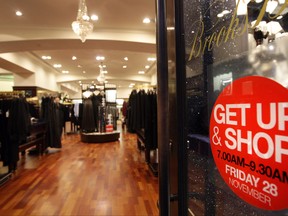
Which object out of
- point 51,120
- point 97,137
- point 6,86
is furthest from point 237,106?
point 6,86

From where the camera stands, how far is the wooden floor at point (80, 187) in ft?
10.1

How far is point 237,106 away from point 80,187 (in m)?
3.80

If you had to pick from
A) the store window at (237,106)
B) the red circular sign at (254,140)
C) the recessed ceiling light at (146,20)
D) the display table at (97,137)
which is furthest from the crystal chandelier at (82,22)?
the display table at (97,137)

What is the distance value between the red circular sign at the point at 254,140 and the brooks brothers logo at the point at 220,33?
5.4 inches

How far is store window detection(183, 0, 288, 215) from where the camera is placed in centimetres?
50

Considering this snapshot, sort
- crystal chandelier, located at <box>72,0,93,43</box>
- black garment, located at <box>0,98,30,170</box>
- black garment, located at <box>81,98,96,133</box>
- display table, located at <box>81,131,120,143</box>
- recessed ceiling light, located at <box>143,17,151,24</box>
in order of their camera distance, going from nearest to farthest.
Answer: crystal chandelier, located at <box>72,0,93,43</box> → black garment, located at <box>0,98,30,170</box> → recessed ceiling light, located at <box>143,17,151,24</box> → display table, located at <box>81,131,120,143</box> → black garment, located at <box>81,98,96,133</box>

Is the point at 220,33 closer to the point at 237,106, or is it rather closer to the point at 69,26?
the point at 237,106

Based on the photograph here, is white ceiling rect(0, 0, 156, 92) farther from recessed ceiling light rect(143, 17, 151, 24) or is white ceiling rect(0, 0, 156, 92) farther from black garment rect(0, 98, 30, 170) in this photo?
black garment rect(0, 98, 30, 170)

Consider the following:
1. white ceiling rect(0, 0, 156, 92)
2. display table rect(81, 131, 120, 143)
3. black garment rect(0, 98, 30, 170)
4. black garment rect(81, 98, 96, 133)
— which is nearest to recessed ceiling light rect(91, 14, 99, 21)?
white ceiling rect(0, 0, 156, 92)

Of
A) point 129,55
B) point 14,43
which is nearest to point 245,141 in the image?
point 14,43

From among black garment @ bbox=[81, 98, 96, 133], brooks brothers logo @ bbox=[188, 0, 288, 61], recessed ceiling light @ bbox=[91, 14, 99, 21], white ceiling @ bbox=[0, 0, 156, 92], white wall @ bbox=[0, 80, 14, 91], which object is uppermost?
recessed ceiling light @ bbox=[91, 14, 99, 21]

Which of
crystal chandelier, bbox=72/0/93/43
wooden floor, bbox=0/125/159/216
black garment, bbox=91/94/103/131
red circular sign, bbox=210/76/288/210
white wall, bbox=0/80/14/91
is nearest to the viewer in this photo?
red circular sign, bbox=210/76/288/210

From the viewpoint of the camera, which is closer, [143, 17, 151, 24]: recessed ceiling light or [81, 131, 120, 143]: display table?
[143, 17, 151, 24]: recessed ceiling light

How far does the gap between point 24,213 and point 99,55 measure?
22.6ft
